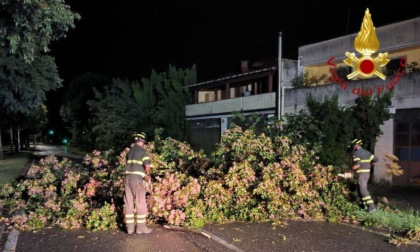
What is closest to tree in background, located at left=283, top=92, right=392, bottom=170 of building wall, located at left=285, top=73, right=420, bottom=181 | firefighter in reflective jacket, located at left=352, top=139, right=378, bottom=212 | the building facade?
building wall, located at left=285, top=73, right=420, bottom=181

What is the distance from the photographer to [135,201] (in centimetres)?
641

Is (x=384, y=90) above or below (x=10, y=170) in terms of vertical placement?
above

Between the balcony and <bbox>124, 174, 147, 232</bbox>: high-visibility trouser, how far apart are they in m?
16.6

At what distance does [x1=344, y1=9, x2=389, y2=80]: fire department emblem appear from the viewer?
15828mm

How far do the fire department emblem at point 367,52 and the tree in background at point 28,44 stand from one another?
11.9 m

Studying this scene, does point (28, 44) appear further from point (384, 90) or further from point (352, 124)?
point (384, 90)

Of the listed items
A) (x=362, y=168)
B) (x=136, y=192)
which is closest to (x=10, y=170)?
(x=136, y=192)

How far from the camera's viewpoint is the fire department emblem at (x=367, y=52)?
15828 millimetres

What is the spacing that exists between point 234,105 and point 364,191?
17958 millimetres

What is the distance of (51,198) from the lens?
7.61 meters

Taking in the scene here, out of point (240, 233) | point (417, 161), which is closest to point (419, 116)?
point (417, 161)

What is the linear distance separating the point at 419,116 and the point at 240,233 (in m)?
10.2

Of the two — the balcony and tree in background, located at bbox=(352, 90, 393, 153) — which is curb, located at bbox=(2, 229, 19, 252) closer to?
tree in background, located at bbox=(352, 90, 393, 153)

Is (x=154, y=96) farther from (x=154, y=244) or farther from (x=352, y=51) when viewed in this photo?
(x=154, y=244)
